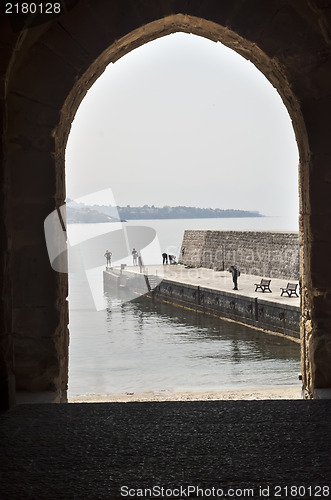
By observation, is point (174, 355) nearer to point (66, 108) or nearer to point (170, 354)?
point (170, 354)

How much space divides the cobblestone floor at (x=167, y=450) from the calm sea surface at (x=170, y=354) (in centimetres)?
1512

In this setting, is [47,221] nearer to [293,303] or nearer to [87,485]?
[87,485]

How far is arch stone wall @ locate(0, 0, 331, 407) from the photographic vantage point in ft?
14.7

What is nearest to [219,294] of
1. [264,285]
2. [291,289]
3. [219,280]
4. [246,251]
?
[264,285]

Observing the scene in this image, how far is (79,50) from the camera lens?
4.48 metres

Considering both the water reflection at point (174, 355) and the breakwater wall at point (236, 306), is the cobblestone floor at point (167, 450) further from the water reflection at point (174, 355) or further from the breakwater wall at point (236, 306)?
the breakwater wall at point (236, 306)

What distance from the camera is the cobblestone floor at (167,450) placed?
97.7 inches

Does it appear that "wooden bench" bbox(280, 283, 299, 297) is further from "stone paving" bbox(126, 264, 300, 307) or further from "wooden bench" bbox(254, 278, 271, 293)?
"wooden bench" bbox(254, 278, 271, 293)

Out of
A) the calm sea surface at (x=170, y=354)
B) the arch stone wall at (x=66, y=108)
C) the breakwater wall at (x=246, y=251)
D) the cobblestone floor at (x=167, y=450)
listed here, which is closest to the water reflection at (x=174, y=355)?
the calm sea surface at (x=170, y=354)

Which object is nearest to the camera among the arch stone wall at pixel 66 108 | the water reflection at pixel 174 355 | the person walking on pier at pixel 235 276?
the arch stone wall at pixel 66 108

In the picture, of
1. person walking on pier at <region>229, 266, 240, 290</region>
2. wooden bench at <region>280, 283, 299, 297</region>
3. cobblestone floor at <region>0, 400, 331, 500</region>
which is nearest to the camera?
cobblestone floor at <region>0, 400, 331, 500</region>

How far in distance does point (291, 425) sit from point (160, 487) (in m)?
0.94

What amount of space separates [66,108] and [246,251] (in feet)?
98.8

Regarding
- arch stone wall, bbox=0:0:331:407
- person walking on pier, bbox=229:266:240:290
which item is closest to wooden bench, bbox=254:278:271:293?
person walking on pier, bbox=229:266:240:290
